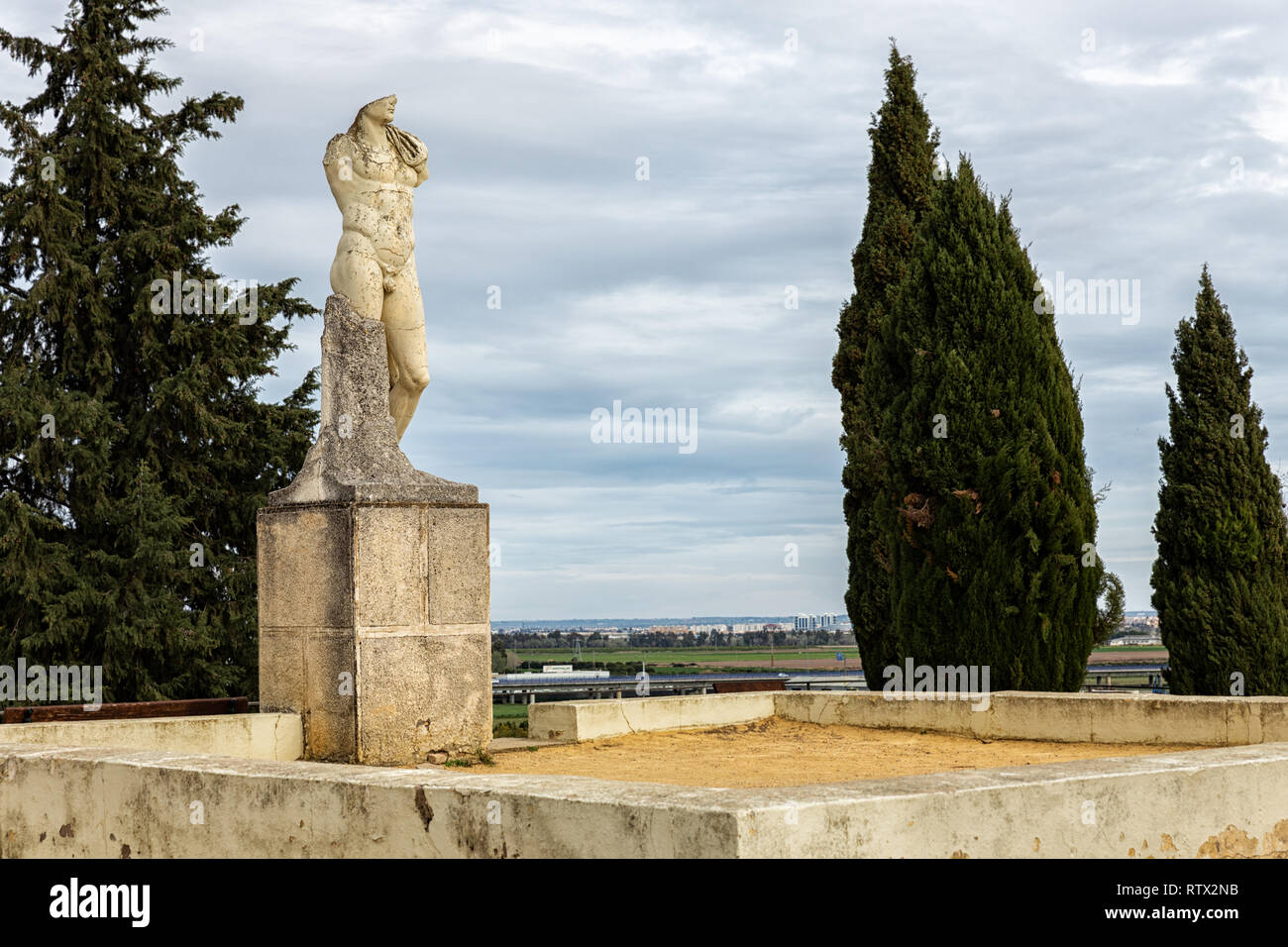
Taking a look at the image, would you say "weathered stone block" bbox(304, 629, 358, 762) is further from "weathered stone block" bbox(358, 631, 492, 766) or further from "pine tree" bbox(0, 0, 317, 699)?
"pine tree" bbox(0, 0, 317, 699)

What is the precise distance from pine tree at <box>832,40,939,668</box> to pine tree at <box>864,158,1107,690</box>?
4.16ft

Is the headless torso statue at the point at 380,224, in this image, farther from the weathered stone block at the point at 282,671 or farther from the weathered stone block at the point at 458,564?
the weathered stone block at the point at 282,671

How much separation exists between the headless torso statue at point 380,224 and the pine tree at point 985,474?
297 inches

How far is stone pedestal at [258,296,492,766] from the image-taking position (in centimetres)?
847

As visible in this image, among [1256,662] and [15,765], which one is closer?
[15,765]

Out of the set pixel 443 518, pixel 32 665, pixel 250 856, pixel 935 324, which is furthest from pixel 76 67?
pixel 250 856

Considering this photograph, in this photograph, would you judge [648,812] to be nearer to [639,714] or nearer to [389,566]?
[389,566]

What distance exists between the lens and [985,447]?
15.0m

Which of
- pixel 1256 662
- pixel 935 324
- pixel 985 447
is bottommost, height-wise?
pixel 1256 662

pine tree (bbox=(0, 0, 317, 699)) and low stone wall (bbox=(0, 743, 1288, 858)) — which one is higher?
pine tree (bbox=(0, 0, 317, 699))

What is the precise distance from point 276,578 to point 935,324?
9.47 metres

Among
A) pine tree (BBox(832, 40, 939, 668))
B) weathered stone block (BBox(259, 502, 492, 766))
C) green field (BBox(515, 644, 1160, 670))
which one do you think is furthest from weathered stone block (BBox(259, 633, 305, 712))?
green field (BBox(515, 644, 1160, 670))

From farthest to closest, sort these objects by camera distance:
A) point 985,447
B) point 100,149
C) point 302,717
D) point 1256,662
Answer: point 100,149 → point 1256,662 → point 985,447 → point 302,717
